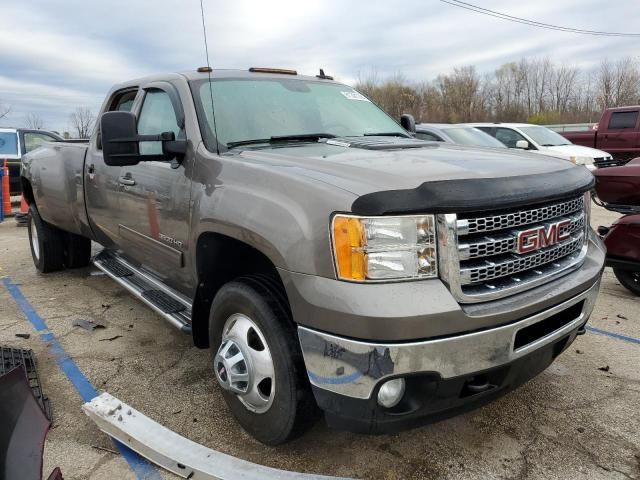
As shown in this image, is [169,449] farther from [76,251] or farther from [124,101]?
[76,251]

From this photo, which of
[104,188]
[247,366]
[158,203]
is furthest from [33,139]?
[247,366]

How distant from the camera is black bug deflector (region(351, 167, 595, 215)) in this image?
194 centimetres

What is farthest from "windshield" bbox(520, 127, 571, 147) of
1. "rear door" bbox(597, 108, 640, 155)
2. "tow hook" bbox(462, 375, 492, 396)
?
"tow hook" bbox(462, 375, 492, 396)

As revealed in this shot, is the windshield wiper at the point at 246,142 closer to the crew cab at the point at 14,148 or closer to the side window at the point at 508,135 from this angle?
the side window at the point at 508,135

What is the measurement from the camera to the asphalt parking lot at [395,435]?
2.46m

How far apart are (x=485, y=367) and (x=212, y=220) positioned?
145 cm

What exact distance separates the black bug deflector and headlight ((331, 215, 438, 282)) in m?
0.05

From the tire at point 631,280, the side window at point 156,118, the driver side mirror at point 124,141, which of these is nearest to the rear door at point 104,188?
the side window at point 156,118

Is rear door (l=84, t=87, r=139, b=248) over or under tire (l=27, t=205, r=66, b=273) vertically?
over

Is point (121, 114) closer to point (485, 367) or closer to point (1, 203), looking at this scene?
point (485, 367)

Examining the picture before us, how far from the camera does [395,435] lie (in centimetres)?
270

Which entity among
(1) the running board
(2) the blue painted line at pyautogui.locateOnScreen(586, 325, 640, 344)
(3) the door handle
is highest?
(3) the door handle

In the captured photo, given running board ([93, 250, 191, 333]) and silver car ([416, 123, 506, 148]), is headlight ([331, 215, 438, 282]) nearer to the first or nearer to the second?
running board ([93, 250, 191, 333])

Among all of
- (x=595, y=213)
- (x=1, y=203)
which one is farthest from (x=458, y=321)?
(x=1, y=203)
